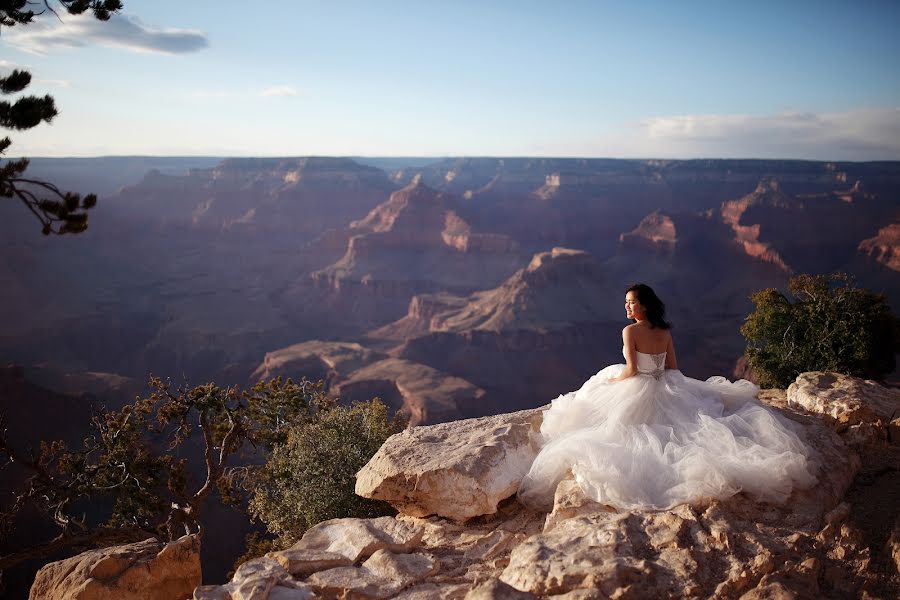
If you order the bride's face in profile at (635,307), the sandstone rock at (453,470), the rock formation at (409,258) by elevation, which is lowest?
the rock formation at (409,258)

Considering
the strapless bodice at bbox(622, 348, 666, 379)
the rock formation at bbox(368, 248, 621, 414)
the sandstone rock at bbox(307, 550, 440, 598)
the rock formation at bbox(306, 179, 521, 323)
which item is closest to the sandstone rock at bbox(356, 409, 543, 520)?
the sandstone rock at bbox(307, 550, 440, 598)

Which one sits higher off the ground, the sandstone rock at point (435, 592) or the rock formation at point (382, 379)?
the sandstone rock at point (435, 592)

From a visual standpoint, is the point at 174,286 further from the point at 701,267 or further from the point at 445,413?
the point at 701,267

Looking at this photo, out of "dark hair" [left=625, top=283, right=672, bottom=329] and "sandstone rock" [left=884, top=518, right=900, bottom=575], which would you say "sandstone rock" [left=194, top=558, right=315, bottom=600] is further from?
"sandstone rock" [left=884, top=518, right=900, bottom=575]

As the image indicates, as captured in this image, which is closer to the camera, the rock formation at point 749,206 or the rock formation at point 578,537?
the rock formation at point 578,537

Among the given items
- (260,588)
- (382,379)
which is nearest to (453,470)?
(260,588)

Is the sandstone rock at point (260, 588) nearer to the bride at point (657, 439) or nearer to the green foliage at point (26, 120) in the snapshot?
the bride at point (657, 439)

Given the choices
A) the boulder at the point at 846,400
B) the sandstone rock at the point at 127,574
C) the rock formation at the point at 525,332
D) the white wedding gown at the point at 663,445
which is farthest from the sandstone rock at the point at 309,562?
the rock formation at the point at 525,332
